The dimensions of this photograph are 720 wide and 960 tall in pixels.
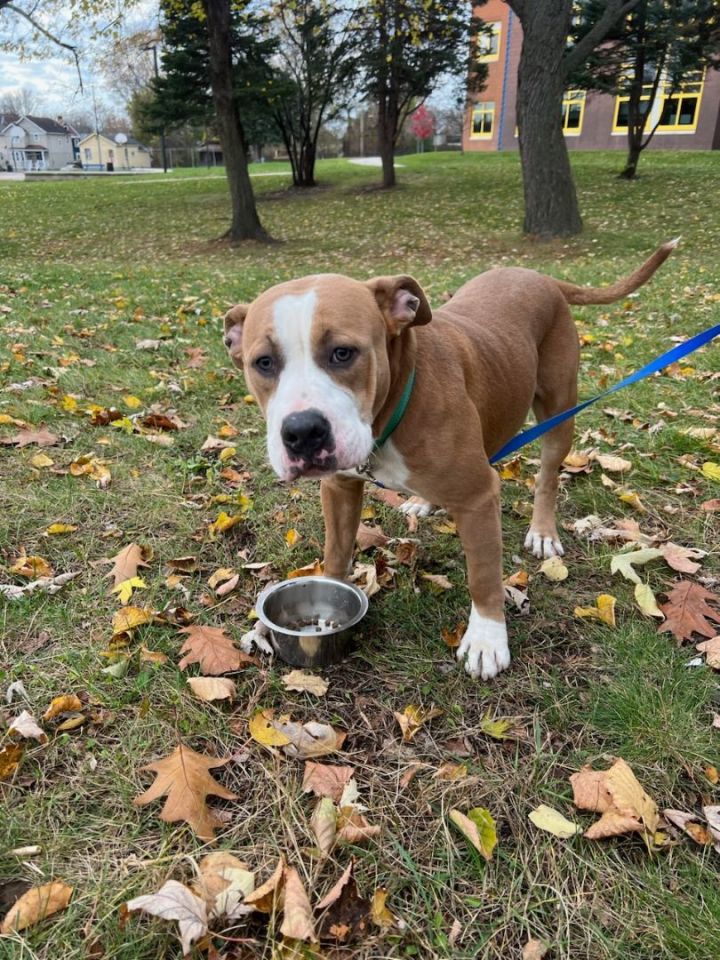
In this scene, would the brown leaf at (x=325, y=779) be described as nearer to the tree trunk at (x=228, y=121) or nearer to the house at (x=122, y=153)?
the tree trunk at (x=228, y=121)

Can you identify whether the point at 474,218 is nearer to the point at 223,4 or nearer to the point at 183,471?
the point at 223,4

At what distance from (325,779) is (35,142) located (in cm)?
12837

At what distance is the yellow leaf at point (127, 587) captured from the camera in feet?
10.2

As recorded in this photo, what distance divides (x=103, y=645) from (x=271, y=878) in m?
1.31

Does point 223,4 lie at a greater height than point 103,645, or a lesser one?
greater

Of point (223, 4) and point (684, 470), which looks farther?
point (223, 4)

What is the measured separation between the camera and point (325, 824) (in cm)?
208

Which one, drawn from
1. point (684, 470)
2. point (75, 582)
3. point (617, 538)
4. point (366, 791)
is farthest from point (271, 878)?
point (684, 470)

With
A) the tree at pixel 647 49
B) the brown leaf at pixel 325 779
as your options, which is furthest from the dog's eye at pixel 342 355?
the tree at pixel 647 49

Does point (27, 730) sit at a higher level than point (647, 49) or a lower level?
lower

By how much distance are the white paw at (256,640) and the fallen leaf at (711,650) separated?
176 cm

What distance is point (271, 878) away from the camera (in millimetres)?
1934

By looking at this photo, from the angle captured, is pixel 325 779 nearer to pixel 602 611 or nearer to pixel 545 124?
pixel 602 611

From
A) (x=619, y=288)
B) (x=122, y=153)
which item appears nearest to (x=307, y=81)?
(x=619, y=288)
